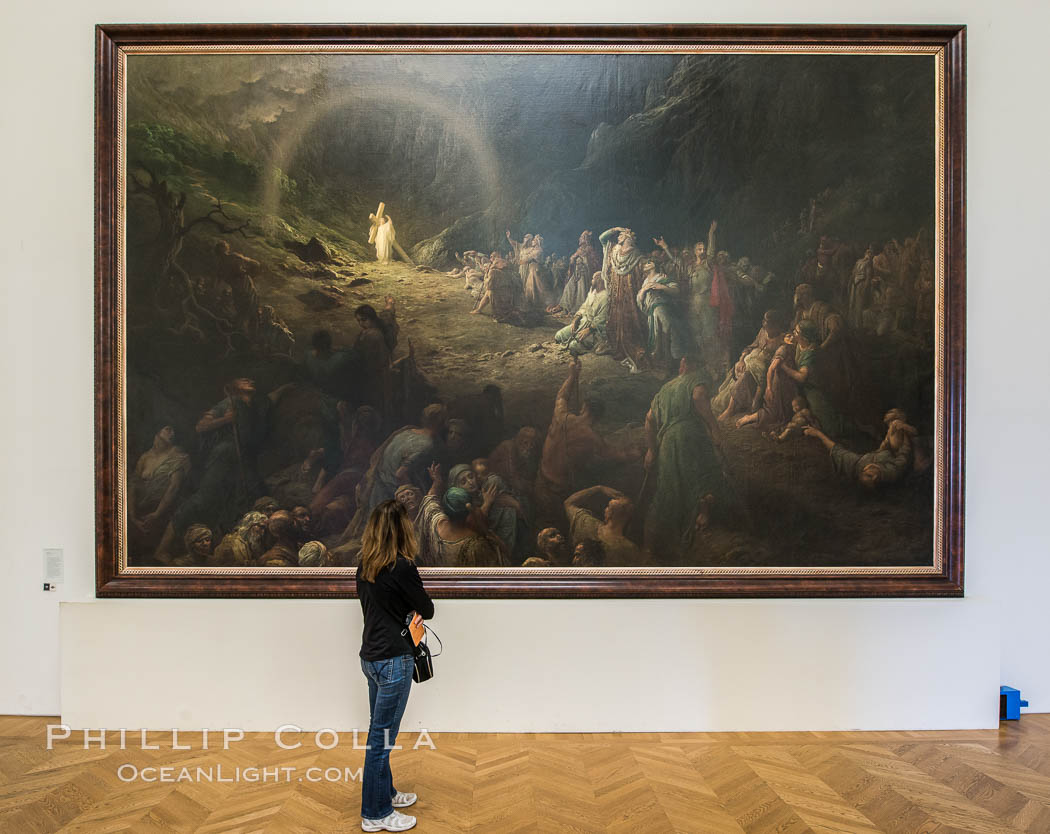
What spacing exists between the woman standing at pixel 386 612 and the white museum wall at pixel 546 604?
178 cm

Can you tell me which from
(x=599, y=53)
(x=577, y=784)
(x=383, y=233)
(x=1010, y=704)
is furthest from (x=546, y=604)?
(x=599, y=53)

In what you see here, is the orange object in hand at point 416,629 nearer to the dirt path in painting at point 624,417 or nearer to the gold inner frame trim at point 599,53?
the gold inner frame trim at point 599,53

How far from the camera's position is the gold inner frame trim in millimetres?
6301

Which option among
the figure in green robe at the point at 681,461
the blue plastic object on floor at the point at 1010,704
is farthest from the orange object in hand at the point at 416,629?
the blue plastic object on floor at the point at 1010,704

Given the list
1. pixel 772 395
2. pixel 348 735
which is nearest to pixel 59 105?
pixel 348 735

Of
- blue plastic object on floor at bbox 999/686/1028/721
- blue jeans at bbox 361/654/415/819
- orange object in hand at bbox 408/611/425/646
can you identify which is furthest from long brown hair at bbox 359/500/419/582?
blue plastic object on floor at bbox 999/686/1028/721

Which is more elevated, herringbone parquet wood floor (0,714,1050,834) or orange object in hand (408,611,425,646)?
orange object in hand (408,611,425,646)

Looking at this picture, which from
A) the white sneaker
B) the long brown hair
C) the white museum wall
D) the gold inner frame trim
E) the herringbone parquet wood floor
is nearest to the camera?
the long brown hair

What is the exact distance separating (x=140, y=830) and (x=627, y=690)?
3.78 m

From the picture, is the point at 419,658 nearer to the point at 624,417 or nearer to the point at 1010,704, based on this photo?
the point at 624,417

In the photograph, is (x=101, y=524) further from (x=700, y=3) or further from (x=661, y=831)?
(x=700, y=3)

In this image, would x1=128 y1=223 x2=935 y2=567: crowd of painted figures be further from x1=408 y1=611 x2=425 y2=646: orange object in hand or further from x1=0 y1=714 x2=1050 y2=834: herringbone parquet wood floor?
x1=408 y1=611 x2=425 y2=646: orange object in hand

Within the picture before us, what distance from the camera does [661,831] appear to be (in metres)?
4.49

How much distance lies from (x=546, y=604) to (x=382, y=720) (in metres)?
2.18
